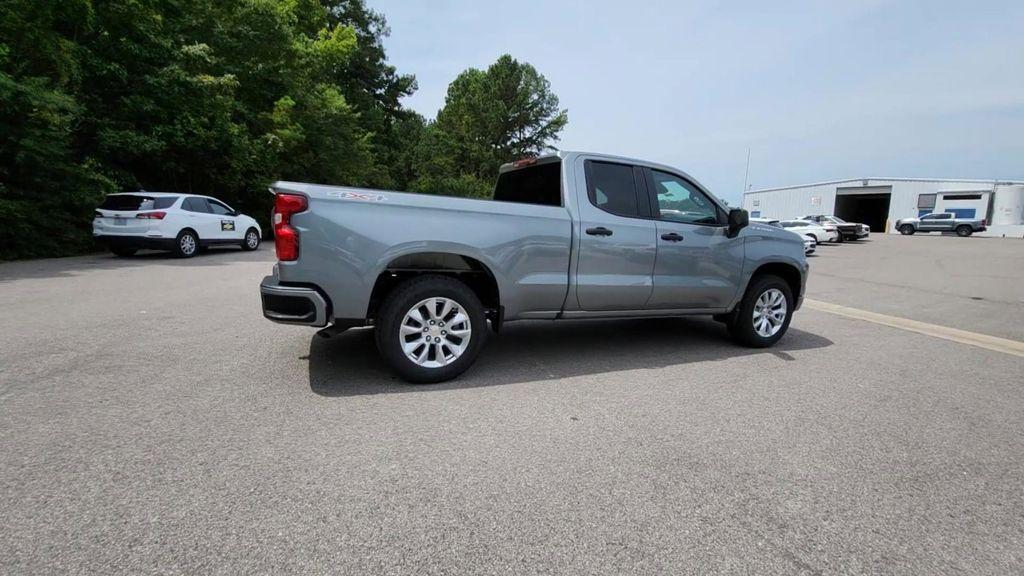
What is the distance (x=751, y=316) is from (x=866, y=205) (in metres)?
A: 59.7

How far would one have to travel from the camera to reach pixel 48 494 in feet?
7.68

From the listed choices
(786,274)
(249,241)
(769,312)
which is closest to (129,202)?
(249,241)

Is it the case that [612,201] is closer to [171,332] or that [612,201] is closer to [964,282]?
[171,332]

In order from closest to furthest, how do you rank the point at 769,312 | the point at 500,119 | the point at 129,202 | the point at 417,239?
the point at 417,239 → the point at 769,312 → the point at 129,202 → the point at 500,119

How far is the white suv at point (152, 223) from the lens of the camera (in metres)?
11.3

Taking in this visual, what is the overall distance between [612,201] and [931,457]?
295 centimetres

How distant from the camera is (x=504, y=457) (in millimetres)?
2850

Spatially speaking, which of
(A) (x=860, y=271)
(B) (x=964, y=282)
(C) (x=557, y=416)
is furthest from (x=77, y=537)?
(A) (x=860, y=271)

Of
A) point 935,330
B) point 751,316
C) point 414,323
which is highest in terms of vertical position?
point 414,323

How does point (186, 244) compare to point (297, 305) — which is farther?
point (186, 244)

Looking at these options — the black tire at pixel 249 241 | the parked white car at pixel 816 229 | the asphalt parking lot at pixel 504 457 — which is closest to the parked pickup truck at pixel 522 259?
the asphalt parking lot at pixel 504 457

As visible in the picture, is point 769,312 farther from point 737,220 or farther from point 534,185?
point 534,185

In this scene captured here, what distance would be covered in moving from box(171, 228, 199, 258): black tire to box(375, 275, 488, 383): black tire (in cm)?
1083

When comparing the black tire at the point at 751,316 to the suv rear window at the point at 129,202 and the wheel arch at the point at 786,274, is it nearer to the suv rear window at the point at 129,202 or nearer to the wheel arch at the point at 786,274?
the wheel arch at the point at 786,274
